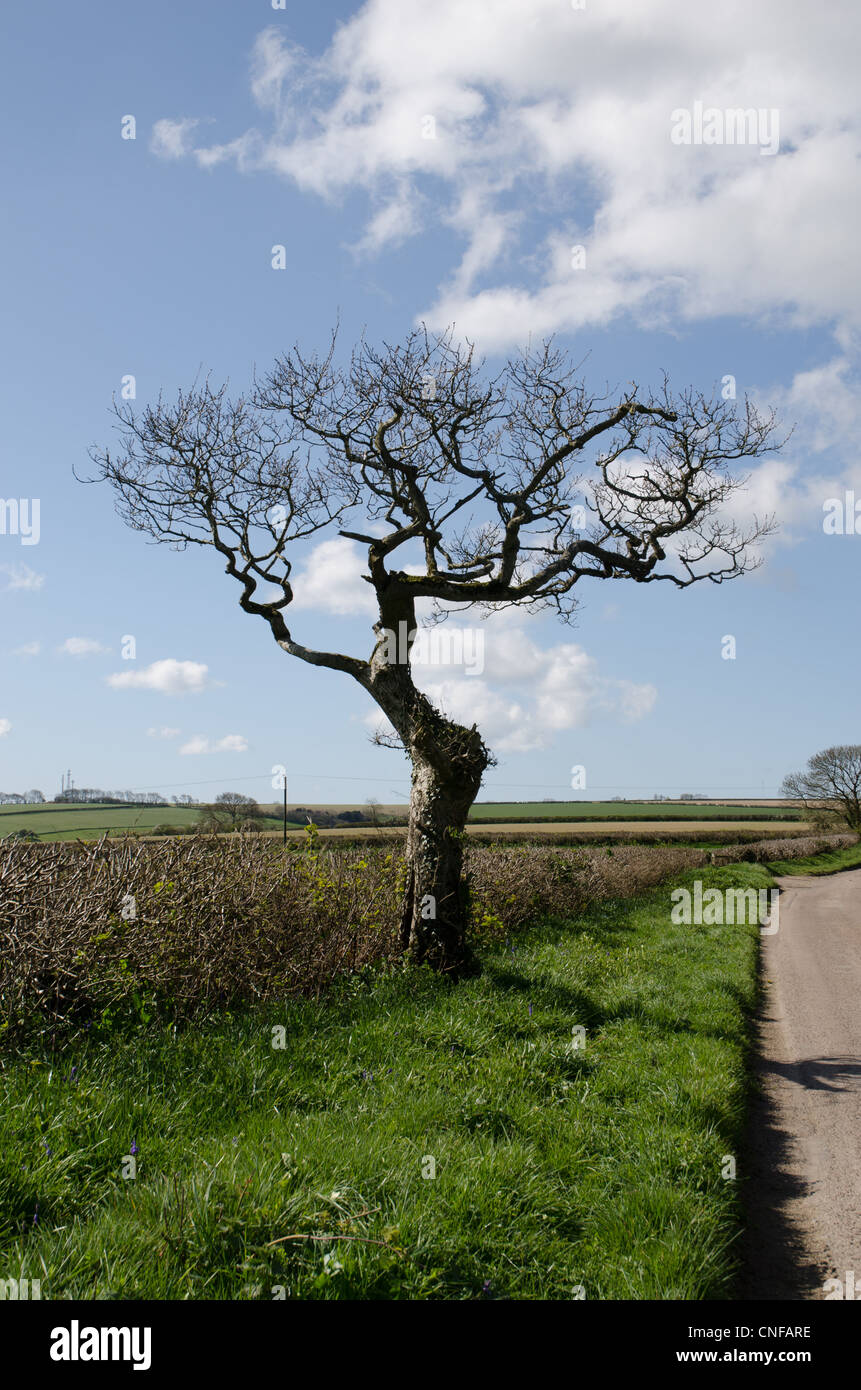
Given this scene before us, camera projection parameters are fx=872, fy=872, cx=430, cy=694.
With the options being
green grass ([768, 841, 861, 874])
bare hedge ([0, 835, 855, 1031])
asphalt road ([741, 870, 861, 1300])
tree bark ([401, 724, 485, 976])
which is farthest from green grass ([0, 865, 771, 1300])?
green grass ([768, 841, 861, 874])

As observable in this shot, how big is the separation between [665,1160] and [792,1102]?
2.69 m

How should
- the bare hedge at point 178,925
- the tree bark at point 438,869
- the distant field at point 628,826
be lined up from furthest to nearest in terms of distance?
the distant field at point 628,826 → the tree bark at point 438,869 → the bare hedge at point 178,925

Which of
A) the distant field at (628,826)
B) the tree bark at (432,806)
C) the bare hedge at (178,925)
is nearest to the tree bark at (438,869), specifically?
the tree bark at (432,806)

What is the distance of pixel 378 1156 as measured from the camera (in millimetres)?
4762

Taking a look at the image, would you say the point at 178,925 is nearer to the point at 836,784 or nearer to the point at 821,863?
the point at 821,863

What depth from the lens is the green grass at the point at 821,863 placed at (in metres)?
39.9

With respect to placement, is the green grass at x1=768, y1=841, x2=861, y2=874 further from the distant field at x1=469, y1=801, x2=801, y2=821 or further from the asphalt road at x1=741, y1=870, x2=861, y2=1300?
the asphalt road at x1=741, y1=870, x2=861, y2=1300

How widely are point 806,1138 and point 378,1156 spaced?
12.4ft

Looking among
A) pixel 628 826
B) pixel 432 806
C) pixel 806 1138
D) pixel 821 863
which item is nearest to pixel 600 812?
pixel 628 826

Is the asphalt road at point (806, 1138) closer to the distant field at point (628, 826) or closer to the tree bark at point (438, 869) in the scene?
the tree bark at point (438, 869)

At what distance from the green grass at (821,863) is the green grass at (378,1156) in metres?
33.4

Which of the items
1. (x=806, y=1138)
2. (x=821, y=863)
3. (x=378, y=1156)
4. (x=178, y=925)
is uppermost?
(x=178, y=925)
